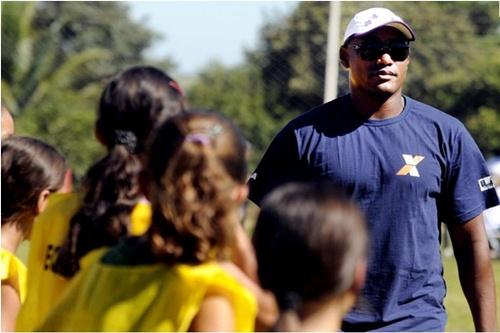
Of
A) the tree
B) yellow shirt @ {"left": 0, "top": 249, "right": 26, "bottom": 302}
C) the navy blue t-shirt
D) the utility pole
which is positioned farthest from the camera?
the tree

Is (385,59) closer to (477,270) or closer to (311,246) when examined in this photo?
(477,270)

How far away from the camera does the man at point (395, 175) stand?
191 inches

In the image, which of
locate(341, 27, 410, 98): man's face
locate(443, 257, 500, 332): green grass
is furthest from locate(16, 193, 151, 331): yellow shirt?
locate(443, 257, 500, 332): green grass

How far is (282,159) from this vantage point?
516 cm

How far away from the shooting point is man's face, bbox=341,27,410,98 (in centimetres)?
514

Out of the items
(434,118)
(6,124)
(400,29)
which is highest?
(400,29)

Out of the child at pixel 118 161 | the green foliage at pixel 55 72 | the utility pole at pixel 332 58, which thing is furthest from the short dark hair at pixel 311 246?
the green foliage at pixel 55 72

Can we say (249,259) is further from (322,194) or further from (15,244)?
(15,244)

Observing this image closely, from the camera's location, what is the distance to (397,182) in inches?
193

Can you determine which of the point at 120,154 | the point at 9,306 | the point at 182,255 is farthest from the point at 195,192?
the point at 9,306

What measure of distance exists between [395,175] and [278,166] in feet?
1.74

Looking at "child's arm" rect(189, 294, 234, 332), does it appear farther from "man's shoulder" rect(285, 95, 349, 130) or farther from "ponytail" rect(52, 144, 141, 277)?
"man's shoulder" rect(285, 95, 349, 130)

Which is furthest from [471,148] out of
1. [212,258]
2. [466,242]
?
[212,258]

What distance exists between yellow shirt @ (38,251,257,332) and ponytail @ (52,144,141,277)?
0.42 meters
